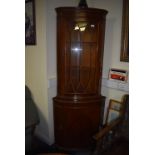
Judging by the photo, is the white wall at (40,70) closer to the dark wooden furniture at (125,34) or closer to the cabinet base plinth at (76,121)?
the cabinet base plinth at (76,121)

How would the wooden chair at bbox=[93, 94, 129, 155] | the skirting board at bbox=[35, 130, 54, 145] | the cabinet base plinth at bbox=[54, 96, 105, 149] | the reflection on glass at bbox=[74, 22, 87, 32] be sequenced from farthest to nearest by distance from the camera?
the skirting board at bbox=[35, 130, 54, 145] < the cabinet base plinth at bbox=[54, 96, 105, 149] < the reflection on glass at bbox=[74, 22, 87, 32] < the wooden chair at bbox=[93, 94, 129, 155]

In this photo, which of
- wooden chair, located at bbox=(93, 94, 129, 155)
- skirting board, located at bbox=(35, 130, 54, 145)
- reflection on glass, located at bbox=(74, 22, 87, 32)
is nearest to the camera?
wooden chair, located at bbox=(93, 94, 129, 155)

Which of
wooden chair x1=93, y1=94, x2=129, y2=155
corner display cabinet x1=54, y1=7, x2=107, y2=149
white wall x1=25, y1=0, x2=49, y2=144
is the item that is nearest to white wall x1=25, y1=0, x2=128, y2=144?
white wall x1=25, y1=0, x2=49, y2=144

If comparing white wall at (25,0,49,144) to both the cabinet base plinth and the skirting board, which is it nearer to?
the skirting board

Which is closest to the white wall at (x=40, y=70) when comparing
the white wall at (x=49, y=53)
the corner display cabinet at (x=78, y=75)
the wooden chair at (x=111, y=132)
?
the white wall at (x=49, y=53)

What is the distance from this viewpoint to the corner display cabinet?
2.01 meters

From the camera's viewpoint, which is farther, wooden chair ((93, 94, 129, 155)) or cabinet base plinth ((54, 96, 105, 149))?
cabinet base plinth ((54, 96, 105, 149))

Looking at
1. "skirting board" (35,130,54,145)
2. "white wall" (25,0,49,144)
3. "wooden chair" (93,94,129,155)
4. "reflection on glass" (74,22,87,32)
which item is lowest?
"skirting board" (35,130,54,145)

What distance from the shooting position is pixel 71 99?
7.07 ft

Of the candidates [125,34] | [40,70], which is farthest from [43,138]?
[125,34]
